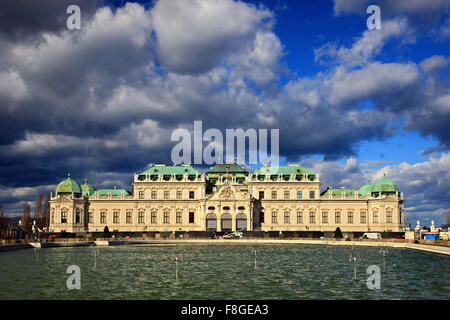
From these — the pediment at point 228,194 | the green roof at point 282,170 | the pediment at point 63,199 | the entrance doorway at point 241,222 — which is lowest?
the entrance doorway at point 241,222

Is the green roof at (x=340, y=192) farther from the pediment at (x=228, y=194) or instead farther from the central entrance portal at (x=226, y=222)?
the central entrance portal at (x=226, y=222)

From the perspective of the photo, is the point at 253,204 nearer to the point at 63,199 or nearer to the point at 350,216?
the point at 350,216

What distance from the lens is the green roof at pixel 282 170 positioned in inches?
4729

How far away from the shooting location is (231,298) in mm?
35375

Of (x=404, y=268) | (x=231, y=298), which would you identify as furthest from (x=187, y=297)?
(x=404, y=268)

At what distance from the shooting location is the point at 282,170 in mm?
120750

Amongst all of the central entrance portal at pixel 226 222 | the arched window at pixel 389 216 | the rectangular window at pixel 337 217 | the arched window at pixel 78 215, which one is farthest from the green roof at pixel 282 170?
the arched window at pixel 78 215

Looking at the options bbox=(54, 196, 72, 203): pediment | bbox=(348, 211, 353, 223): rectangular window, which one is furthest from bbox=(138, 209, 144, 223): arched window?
bbox=(348, 211, 353, 223): rectangular window

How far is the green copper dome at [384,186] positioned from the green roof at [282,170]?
640 inches

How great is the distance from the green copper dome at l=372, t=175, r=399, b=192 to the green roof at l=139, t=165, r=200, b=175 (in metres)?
45.2

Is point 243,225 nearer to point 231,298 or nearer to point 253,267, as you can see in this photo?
point 253,267

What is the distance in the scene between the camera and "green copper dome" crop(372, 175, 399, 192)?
118 m

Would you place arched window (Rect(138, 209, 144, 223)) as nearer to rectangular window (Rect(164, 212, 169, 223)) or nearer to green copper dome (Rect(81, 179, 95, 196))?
rectangular window (Rect(164, 212, 169, 223))

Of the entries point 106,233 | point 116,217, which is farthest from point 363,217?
point 106,233
